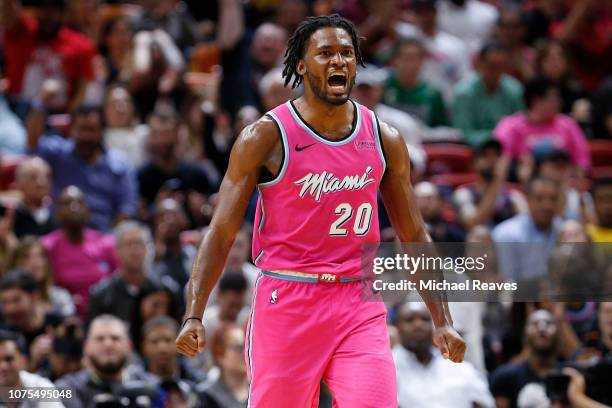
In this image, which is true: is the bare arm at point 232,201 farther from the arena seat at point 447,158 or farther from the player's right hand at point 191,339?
the arena seat at point 447,158

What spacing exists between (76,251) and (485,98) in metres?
4.86

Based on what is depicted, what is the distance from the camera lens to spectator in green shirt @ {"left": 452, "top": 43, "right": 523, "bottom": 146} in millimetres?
13086

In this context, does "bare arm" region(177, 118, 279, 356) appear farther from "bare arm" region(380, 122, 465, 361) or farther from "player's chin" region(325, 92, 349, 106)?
"bare arm" region(380, 122, 465, 361)

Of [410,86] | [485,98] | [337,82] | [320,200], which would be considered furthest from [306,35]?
[485,98]

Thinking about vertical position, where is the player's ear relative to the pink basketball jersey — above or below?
above

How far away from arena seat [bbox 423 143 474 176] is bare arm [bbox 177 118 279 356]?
6678 millimetres

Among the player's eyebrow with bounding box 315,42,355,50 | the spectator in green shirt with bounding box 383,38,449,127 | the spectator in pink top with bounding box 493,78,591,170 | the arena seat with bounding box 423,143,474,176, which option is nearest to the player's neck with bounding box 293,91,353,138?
the player's eyebrow with bounding box 315,42,355,50

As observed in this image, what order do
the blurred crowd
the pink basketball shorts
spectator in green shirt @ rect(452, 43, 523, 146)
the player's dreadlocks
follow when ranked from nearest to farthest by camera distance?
the pink basketball shorts < the player's dreadlocks < the blurred crowd < spectator in green shirt @ rect(452, 43, 523, 146)

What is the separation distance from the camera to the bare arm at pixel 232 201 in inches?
225

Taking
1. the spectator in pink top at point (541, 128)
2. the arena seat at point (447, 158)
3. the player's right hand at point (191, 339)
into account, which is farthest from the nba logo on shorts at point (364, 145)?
the spectator in pink top at point (541, 128)

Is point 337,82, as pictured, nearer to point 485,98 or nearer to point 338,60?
point 338,60

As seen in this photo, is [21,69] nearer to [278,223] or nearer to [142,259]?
Result: [142,259]

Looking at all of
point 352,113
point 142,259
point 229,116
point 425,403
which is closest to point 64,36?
point 229,116

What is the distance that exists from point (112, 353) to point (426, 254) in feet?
10.4
